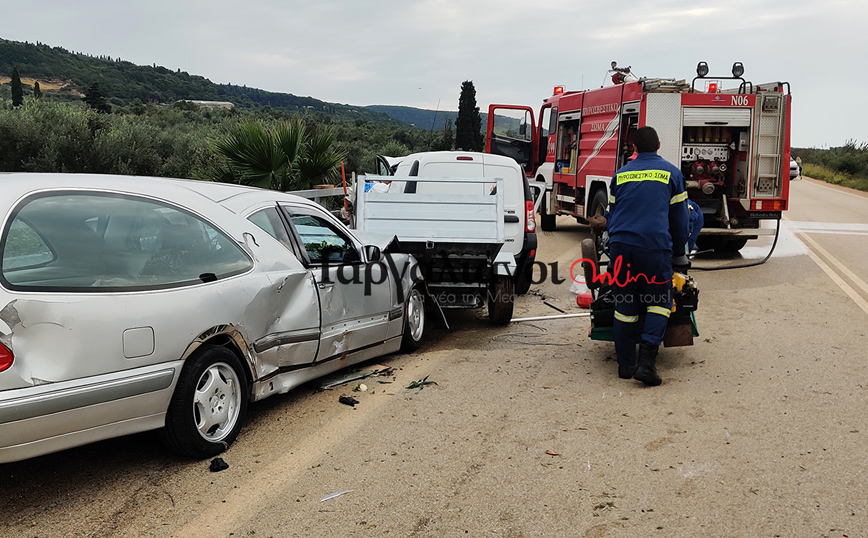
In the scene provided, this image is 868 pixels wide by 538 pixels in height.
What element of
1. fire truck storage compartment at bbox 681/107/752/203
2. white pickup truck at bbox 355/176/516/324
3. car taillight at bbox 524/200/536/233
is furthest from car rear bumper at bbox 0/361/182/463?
fire truck storage compartment at bbox 681/107/752/203

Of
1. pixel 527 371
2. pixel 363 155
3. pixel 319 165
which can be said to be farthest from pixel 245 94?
pixel 527 371

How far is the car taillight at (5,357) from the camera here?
135 inches

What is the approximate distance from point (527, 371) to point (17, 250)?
3983mm

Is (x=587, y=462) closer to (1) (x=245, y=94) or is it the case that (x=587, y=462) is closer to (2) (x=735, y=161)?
(2) (x=735, y=161)

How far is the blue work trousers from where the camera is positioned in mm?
6062

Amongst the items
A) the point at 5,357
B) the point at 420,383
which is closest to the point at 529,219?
the point at 420,383

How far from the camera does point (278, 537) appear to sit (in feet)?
11.5

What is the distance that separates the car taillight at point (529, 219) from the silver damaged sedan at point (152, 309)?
13.2ft

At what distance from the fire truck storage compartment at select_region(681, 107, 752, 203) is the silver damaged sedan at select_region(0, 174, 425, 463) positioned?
9253mm

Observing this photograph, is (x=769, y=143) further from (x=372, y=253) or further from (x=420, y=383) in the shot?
(x=420, y=383)

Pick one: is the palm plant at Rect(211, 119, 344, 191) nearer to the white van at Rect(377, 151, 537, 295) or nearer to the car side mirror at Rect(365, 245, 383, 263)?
the white van at Rect(377, 151, 537, 295)

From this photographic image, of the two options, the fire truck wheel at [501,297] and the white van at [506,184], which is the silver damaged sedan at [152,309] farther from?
the white van at [506,184]

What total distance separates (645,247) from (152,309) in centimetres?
373

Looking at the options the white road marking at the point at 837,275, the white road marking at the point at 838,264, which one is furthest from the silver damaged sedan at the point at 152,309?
the white road marking at the point at 838,264
